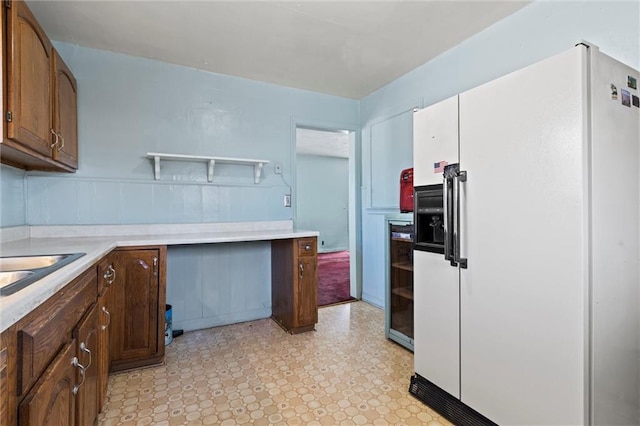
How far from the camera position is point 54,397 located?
2.99 ft

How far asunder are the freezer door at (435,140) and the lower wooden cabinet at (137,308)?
1.80 meters

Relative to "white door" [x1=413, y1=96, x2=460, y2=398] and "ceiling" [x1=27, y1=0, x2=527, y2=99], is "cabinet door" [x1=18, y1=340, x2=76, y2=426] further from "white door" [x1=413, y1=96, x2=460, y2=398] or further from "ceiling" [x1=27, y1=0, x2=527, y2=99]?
"ceiling" [x1=27, y1=0, x2=527, y2=99]

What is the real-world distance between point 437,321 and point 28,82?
247 cm

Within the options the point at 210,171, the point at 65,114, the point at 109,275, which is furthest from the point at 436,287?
the point at 65,114

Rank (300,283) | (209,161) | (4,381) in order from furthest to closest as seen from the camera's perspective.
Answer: (209,161) < (300,283) < (4,381)

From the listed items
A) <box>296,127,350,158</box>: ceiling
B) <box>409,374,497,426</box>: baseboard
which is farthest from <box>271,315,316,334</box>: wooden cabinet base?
<box>296,127,350,158</box>: ceiling

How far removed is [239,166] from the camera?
3.13 metres

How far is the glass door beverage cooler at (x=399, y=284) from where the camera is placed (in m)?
2.52

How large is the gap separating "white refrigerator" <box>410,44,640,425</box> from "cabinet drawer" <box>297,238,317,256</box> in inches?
52.2

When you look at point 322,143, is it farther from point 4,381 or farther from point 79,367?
point 4,381

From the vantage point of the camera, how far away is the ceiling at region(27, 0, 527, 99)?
2064mm

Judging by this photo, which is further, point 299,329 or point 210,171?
point 210,171

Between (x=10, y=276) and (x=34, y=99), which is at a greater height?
(x=34, y=99)

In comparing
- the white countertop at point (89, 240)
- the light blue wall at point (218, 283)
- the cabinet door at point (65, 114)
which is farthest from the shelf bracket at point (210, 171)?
the cabinet door at point (65, 114)
